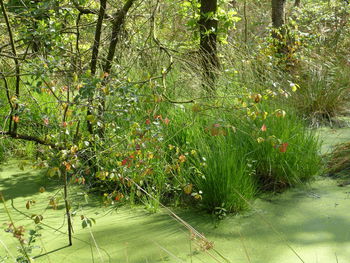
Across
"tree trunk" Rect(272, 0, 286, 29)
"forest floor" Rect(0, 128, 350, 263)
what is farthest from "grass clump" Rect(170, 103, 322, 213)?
"tree trunk" Rect(272, 0, 286, 29)

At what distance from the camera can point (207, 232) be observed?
264cm

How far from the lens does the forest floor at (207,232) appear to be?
7.67ft

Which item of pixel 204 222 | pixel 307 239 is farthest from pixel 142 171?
pixel 307 239

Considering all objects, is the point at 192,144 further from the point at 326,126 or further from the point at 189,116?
the point at 326,126

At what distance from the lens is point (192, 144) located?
335 cm

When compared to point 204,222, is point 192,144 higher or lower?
higher

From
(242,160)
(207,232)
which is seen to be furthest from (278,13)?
(207,232)

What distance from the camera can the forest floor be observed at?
2338mm

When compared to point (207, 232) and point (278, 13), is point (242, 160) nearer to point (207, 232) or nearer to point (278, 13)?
point (207, 232)

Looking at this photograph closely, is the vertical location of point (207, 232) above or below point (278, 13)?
below

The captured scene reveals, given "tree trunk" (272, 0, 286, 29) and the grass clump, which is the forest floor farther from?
"tree trunk" (272, 0, 286, 29)

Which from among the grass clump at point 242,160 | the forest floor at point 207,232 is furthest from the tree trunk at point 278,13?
the forest floor at point 207,232

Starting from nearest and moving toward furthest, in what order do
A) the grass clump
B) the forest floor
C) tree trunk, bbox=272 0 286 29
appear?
Answer: the forest floor, the grass clump, tree trunk, bbox=272 0 286 29

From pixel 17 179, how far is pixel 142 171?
1.35 meters
